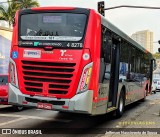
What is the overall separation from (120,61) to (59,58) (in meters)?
3.69

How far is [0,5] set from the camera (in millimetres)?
38094

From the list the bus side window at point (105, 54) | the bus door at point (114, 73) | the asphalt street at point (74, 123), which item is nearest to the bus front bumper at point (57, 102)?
the asphalt street at point (74, 123)

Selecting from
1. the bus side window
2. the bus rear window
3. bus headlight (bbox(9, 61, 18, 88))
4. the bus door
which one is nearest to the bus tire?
the bus door

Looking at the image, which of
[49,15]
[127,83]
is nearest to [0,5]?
[127,83]

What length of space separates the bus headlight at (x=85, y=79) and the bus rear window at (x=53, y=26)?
790 mm

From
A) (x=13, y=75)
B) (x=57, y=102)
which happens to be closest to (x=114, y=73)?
(x=57, y=102)

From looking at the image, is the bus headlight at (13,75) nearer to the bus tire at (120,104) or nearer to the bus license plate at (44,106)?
the bus license plate at (44,106)

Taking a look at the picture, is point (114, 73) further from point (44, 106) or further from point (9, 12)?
point (9, 12)

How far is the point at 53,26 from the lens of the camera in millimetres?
9344

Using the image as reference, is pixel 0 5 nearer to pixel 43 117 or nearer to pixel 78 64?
pixel 43 117

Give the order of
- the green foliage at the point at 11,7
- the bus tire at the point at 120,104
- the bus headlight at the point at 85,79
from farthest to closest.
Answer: the green foliage at the point at 11,7
the bus tire at the point at 120,104
the bus headlight at the point at 85,79

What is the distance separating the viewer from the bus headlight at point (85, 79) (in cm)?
882

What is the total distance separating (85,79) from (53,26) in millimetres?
1694

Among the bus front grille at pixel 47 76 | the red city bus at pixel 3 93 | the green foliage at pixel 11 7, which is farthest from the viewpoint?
the green foliage at pixel 11 7
